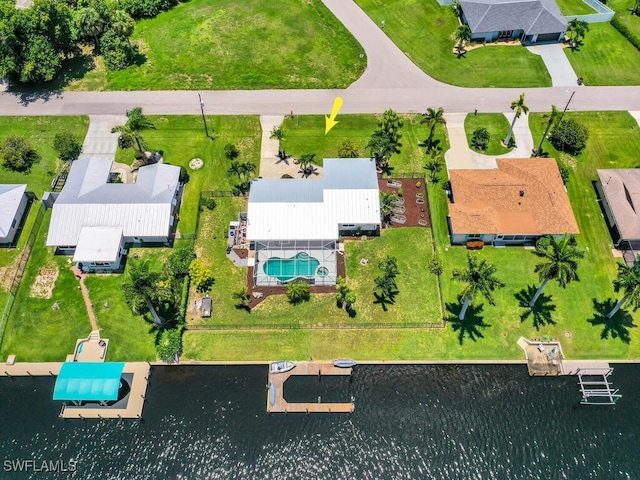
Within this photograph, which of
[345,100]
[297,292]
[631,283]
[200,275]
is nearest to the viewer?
[631,283]

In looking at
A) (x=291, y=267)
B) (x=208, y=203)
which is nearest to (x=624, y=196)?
(x=291, y=267)

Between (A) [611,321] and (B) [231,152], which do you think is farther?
(B) [231,152]

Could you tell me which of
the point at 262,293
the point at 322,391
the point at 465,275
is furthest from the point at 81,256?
the point at 465,275

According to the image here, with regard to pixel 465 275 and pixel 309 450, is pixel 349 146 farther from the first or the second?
pixel 309 450

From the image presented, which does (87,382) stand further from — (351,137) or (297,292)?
(351,137)

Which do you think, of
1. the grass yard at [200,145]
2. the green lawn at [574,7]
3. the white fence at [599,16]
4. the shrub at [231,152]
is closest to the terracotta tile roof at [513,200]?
the grass yard at [200,145]

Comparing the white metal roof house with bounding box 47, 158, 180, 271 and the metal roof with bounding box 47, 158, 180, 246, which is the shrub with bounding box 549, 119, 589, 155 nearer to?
the white metal roof house with bounding box 47, 158, 180, 271
